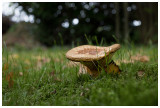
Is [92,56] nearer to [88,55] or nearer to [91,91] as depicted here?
[88,55]

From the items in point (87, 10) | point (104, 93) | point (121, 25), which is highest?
point (87, 10)

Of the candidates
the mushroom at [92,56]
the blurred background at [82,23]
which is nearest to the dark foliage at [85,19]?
the blurred background at [82,23]

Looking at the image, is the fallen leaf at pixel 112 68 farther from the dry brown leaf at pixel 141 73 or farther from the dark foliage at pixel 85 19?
the dark foliage at pixel 85 19

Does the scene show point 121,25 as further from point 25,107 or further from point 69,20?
point 25,107

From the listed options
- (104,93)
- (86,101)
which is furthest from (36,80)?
(104,93)

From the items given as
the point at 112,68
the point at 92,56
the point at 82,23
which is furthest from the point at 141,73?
the point at 82,23

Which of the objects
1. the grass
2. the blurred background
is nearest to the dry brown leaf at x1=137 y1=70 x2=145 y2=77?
the grass
